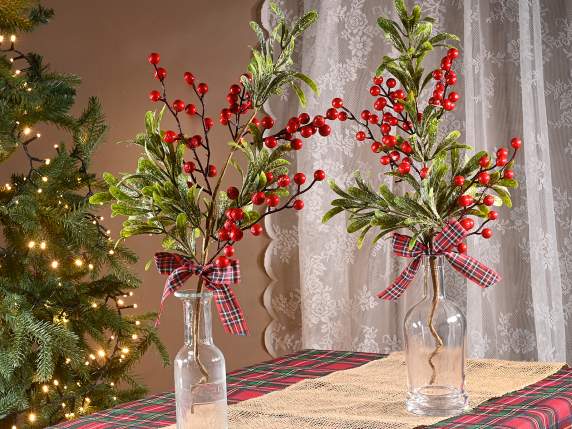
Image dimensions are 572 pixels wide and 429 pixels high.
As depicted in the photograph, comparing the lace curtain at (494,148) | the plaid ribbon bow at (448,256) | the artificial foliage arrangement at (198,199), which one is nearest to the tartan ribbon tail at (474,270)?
the plaid ribbon bow at (448,256)

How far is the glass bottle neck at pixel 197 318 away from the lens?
139 cm

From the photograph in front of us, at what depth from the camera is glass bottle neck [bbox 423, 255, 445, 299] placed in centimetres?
164

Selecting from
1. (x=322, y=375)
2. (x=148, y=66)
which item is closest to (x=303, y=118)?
(x=322, y=375)

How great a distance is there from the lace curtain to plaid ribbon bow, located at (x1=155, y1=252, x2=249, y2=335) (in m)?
1.91

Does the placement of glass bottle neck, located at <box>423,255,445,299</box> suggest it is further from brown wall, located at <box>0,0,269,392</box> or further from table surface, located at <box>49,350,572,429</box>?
brown wall, located at <box>0,0,269,392</box>

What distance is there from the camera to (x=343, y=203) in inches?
68.8

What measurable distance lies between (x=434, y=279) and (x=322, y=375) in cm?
48

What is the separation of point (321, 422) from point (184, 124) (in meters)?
2.29

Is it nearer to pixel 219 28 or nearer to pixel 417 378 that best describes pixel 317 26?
pixel 219 28

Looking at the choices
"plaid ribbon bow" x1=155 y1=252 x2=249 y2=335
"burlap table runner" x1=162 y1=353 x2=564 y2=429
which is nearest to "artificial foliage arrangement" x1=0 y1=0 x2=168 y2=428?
"burlap table runner" x1=162 y1=353 x2=564 y2=429

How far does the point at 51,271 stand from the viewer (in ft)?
8.70

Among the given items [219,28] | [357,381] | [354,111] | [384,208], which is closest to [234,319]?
[384,208]

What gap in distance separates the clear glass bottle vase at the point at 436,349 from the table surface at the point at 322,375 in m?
0.06

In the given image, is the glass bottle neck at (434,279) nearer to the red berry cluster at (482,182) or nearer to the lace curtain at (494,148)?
the red berry cluster at (482,182)
